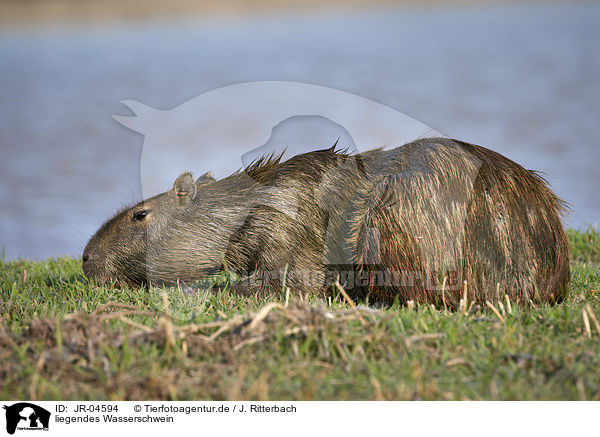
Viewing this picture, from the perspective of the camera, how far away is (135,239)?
412 cm

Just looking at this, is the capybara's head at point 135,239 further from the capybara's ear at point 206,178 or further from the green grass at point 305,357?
the green grass at point 305,357

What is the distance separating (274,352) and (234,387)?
1.04 ft

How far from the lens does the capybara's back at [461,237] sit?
11.0ft

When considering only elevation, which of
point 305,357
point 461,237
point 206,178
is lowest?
point 305,357

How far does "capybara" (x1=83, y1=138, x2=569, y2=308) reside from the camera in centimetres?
337

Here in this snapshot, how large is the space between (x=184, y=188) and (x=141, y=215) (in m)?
0.35

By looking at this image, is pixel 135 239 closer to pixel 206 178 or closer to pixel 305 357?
pixel 206 178

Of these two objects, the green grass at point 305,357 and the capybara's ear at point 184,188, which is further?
the capybara's ear at point 184,188

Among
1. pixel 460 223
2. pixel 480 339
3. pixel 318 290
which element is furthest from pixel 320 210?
pixel 480 339
